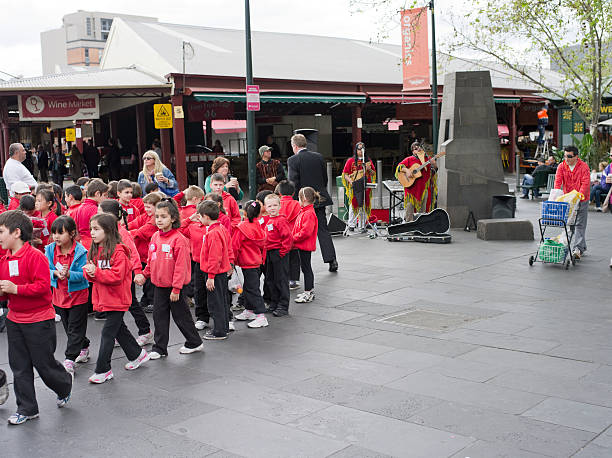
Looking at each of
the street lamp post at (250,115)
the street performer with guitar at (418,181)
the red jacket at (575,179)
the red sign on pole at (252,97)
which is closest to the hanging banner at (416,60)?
the street performer with guitar at (418,181)

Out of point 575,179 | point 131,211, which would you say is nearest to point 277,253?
point 131,211

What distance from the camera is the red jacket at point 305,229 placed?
877 centimetres

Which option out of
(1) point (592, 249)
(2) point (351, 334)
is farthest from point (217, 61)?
(2) point (351, 334)

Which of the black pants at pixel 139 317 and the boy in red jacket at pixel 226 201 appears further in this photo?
the boy in red jacket at pixel 226 201

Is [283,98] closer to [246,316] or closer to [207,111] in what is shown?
[207,111]

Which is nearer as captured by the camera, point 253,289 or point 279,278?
point 253,289

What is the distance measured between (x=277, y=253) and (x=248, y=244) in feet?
2.04

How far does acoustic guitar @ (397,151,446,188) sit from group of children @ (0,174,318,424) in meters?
5.66

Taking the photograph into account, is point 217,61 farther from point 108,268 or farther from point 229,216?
point 108,268

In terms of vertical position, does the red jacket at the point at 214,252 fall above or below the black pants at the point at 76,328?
above

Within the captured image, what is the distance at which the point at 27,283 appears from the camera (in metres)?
5.16

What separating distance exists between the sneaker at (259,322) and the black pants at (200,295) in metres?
0.50

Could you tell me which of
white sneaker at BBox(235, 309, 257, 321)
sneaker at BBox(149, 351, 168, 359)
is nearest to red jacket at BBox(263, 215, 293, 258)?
white sneaker at BBox(235, 309, 257, 321)

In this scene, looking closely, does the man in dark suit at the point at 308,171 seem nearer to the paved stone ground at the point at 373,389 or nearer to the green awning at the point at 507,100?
the paved stone ground at the point at 373,389
